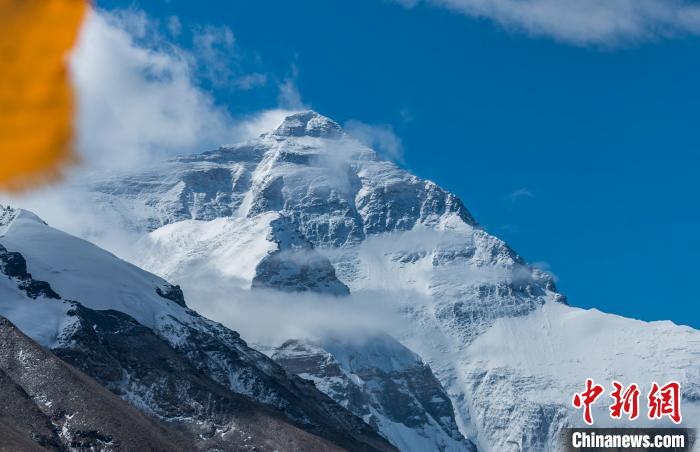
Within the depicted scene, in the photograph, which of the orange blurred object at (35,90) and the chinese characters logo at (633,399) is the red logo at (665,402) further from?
the orange blurred object at (35,90)

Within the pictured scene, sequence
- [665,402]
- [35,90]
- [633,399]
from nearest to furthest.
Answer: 1. [35,90]
2. [665,402]
3. [633,399]

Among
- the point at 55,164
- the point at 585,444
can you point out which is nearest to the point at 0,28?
the point at 55,164

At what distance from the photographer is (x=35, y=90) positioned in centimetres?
1309

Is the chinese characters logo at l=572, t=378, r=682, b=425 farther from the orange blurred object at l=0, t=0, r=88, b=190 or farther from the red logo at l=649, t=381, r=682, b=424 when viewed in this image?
the orange blurred object at l=0, t=0, r=88, b=190

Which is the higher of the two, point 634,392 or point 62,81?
point 634,392

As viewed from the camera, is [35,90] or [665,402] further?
[665,402]

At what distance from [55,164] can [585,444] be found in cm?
11933

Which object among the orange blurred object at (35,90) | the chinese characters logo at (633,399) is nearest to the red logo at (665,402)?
the chinese characters logo at (633,399)

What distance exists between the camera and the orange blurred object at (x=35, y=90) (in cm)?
1270

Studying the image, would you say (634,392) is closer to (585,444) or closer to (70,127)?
(585,444)

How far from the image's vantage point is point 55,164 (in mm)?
12953

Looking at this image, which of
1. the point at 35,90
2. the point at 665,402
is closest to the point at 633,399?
the point at 665,402

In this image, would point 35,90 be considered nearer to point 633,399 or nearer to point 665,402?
point 665,402

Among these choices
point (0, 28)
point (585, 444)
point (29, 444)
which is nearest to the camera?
point (0, 28)
